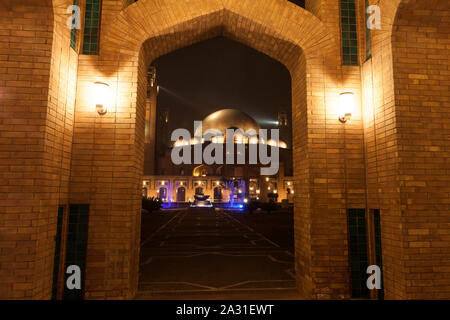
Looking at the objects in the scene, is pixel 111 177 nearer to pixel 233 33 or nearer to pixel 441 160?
pixel 233 33

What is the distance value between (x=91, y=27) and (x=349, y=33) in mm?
4977

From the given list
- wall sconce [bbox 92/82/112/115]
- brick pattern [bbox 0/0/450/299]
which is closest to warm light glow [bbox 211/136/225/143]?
brick pattern [bbox 0/0/450/299]

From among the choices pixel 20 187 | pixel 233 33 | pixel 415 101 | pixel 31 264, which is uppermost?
pixel 233 33

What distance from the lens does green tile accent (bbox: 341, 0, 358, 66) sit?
5617mm

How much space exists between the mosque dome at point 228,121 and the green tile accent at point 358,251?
4876 cm

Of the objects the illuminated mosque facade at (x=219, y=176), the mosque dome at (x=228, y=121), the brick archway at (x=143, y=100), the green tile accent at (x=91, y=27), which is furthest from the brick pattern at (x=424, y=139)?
the mosque dome at (x=228, y=121)

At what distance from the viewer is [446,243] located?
4316 mm

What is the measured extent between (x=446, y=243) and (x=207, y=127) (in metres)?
52.3

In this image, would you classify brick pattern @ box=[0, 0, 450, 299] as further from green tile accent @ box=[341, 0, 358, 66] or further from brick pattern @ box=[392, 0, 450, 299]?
green tile accent @ box=[341, 0, 358, 66]

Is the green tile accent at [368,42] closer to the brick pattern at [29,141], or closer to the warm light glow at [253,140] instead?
the brick pattern at [29,141]

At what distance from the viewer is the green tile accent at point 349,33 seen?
221 inches

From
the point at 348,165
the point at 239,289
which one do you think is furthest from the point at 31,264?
the point at 348,165

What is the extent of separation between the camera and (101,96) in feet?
16.6

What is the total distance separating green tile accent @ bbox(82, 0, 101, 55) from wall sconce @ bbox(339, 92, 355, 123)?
183 inches
